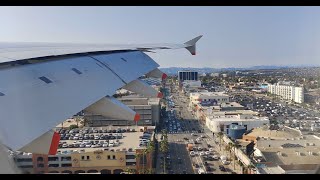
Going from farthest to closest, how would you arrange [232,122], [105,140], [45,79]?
1. [232,122]
2. [105,140]
3. [45,79]

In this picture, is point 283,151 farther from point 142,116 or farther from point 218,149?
point 142,116

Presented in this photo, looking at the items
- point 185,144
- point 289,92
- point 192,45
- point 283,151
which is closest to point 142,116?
point 185,144

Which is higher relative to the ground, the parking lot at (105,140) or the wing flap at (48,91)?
the wing flap at (48,91)

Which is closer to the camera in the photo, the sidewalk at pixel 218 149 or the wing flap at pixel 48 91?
the wing flap at pixel 48 91

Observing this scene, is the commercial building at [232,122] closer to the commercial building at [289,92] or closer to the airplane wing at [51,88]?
the commercial building at [289,92]

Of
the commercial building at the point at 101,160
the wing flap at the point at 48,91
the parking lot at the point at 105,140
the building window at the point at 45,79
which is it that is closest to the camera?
the wing flap at the point at 48,91

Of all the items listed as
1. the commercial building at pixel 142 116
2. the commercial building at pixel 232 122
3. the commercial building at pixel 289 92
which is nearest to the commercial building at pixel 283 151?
the commercial building at pixel 232 122
